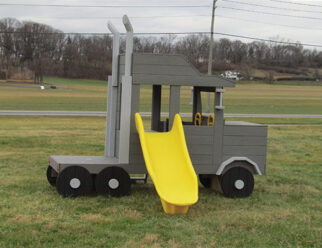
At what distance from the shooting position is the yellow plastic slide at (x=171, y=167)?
309 inches

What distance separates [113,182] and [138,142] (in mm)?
830

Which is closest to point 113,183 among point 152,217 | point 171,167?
point 171,167

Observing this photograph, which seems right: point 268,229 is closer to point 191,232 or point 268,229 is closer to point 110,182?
point 191,232

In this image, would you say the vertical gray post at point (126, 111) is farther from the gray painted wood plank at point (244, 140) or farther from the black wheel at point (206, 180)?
the black wheel at point (206, 180)

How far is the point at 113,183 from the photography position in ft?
29.4

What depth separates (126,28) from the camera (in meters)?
9.30

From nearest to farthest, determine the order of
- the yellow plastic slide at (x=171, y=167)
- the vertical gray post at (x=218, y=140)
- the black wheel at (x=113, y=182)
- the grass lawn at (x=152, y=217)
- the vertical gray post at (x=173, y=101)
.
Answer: the grass lawn at (x=152, y=217) < the yellow plastic slide at (x=171, y=167) < the black wheel at (x=113, y=182) < the vertical gray post at (x=173, y=101) < the vertical gray post at (x=218, y=140)

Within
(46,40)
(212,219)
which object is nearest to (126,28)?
(212,219)

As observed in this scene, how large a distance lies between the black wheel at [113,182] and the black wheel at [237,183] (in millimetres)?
1757

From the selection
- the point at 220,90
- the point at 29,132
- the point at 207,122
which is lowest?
the point at 29,132

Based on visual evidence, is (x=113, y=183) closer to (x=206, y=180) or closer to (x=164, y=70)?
(x=164, y=70)

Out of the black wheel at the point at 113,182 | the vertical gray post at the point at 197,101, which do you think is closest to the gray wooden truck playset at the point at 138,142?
the black wheel at the point at 113,182

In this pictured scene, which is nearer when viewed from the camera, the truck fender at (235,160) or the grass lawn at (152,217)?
the grass lawn at (152,217)

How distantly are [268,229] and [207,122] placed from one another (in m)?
3.50
